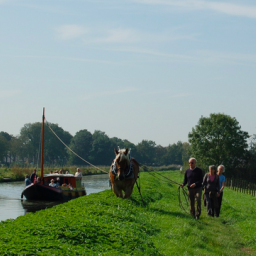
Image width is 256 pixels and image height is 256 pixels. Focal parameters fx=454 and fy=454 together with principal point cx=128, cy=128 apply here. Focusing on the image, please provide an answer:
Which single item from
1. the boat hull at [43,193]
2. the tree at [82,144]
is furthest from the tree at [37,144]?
the boat hull at [43,193]

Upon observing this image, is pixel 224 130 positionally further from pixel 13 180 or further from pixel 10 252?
pixel 10 252

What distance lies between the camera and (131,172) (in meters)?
18.2

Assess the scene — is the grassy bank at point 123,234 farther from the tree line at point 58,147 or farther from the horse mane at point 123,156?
the tree line at point 58,147

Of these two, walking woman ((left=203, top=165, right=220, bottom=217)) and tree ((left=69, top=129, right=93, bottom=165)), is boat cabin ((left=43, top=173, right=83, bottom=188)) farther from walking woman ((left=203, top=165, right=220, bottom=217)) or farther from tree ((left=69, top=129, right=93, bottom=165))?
tree ((left=69, top=129, right=93, bottom=165))

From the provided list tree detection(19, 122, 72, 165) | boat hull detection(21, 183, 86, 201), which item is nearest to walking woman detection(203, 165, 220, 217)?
boat hull detection(21, 183, 86, 201)

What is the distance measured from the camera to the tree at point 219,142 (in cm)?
7512

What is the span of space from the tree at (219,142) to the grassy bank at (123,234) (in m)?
58.9

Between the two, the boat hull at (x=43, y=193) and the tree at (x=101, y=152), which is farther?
the tree at (x=101, y=152)

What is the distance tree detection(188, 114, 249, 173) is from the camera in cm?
7512

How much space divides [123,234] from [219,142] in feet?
225

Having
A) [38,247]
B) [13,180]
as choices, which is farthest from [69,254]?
[13,180]

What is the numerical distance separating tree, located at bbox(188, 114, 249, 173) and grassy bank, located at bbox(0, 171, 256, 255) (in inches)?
2319

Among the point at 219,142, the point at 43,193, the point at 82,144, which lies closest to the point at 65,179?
the point at 43,193

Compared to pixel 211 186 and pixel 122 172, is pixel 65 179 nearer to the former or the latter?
pixel 122 172
